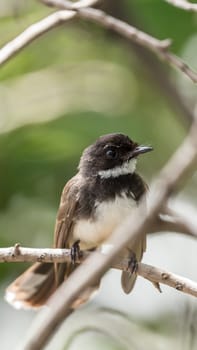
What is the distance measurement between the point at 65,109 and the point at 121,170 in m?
0.82

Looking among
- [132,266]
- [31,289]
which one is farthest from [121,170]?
[132,266]

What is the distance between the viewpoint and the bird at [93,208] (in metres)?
3.64

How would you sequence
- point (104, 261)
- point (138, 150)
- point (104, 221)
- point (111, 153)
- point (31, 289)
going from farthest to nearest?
point (31, 289)
point (111, 153)
point (138, 150)
point (104, 221)
point (104, 261)

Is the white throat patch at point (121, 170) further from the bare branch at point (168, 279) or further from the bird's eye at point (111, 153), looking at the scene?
the bare branch at point (168, 279)

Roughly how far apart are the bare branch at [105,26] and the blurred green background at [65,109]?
101 cm

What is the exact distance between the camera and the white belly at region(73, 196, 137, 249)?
3582 mm

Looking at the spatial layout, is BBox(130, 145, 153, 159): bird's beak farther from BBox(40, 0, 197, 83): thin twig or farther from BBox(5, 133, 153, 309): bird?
BBox(40, 0, 197, 83): thin twig

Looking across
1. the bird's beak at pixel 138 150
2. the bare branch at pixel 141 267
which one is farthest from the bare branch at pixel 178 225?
the bird's beak at pixel 138 150

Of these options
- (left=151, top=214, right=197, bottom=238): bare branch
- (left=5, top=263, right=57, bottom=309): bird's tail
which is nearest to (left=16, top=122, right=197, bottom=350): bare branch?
(left=151, top=214, right=197, bottom=238): bare branch

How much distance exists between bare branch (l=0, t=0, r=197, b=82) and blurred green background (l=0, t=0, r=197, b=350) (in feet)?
3.33

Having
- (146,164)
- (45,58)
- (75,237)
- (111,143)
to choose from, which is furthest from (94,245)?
(45,58)

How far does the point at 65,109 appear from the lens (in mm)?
4637

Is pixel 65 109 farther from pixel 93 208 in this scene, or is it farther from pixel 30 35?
pixel 30 35

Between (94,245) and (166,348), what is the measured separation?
59 centimetres
